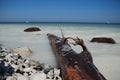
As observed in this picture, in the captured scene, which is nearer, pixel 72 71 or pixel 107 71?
pixel 72 71

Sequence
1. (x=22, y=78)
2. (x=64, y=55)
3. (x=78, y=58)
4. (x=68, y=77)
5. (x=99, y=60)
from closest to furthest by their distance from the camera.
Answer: (x=68, y=77), (x=22, y=78), (x=78, y=58), (x=64, y=55), (x=99, y=60)

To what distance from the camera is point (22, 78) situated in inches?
128

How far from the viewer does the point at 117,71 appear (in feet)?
13.8

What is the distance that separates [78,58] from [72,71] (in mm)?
797

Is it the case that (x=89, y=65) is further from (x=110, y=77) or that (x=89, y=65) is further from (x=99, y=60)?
(x=99, y=60)

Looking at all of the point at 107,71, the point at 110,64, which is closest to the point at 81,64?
the point at 107,71

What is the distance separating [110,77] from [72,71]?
3.68ft

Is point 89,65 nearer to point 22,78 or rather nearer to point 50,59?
point 22,78

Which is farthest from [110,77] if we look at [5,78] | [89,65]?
[5,78]

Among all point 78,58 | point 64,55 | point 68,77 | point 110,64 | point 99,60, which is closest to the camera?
point 68,77

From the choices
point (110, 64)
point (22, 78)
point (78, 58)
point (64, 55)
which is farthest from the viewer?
point (110, 64)

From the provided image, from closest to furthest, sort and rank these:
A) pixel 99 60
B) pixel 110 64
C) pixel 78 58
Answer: pixel 78 58 < pixel 110 64 < pixel 99 60

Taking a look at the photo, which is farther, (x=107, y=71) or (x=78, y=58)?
(x=107, y=71)

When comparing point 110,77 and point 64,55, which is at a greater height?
point 64,55
